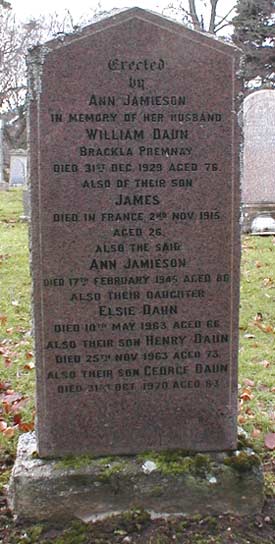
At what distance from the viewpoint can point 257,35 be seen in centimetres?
3095

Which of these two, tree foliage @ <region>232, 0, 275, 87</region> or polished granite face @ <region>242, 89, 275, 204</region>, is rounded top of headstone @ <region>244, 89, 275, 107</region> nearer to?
polished granite face @ <region>242, 89, 275, 204</region>

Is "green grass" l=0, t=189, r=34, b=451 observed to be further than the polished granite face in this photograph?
No

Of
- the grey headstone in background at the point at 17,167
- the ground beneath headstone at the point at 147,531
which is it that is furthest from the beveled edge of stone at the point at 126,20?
the grey headstone in background at the point at 17,167

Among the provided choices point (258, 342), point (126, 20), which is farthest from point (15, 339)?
point (126, 20)

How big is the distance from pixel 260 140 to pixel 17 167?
1475 centimetres

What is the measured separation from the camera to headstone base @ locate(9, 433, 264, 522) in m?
3.16

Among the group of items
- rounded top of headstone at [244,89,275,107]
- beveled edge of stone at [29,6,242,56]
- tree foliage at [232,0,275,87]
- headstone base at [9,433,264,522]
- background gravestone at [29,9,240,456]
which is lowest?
headstone base at [9,433,264,522]

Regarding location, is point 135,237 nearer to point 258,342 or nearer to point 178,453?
point 178,453

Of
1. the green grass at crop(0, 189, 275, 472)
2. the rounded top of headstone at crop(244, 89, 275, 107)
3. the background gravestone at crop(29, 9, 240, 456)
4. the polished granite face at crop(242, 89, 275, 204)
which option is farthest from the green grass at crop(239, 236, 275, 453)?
the rounded top of headstone at crop(244, 89, 275, 107)

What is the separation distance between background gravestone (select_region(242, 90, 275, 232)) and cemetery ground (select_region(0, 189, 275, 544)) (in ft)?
10.2

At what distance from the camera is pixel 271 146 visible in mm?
11844

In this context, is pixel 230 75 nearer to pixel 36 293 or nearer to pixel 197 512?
pixel 36 293

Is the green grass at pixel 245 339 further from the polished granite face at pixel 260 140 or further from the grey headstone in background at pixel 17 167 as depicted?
the grey headstone in background at pixel 17 167

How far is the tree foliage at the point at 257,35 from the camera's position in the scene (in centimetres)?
3088
